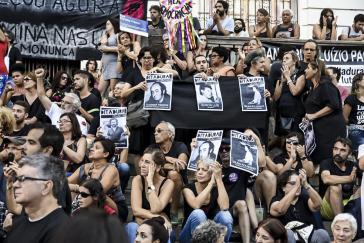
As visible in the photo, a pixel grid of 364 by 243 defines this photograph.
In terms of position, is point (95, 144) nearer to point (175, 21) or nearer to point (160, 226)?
point (160, 226)

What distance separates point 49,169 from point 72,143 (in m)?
5.20

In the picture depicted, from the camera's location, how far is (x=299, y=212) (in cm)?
1040

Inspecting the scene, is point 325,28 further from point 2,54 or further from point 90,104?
point 2,54

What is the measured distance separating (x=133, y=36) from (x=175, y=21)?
67 centimetres

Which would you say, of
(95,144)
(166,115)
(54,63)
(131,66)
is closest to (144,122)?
(166,115)

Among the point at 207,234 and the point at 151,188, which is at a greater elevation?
the point at 151,188

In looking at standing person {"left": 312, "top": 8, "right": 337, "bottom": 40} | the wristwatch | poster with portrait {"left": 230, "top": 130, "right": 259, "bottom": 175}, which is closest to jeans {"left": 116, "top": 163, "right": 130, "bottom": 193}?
the wristwatch

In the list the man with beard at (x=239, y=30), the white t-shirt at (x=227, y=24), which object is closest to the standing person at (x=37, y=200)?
the white t-shirt at (x=227, y=24)

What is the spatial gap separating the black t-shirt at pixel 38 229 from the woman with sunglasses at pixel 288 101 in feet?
24.7

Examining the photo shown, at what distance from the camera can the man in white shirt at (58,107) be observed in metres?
11.9

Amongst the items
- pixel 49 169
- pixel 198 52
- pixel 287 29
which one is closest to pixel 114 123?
pixel 198 52

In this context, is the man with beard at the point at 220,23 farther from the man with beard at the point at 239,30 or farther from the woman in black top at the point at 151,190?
the woman in black top at the point at 151,190

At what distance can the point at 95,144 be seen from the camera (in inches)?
402

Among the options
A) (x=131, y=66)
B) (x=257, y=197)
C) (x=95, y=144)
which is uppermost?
(x=131, y=66)
